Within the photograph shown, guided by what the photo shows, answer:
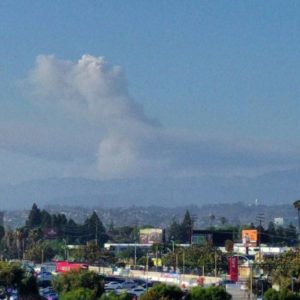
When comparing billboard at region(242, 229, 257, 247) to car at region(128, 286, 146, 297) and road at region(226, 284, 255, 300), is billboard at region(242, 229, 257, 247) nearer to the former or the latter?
road at region(226, 284, 255, 300)

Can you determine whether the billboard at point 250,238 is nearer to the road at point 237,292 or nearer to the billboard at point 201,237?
the billboard at point 201,237

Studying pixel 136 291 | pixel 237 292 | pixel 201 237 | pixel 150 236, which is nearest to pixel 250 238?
pixel 201 237

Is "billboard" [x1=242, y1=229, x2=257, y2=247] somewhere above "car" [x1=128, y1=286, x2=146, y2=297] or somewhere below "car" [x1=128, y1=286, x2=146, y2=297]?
above

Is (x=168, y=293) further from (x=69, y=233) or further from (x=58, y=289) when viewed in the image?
(x=69, y=233)

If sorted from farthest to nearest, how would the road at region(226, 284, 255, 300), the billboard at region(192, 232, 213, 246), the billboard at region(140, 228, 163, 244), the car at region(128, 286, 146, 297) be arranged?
1. the billboard at region(140, 228, 163, 244)
2. the billboard at region(192, 232, 213, 246)
3. the road at region(226, 284, 255, 300)
4. the car at region(128, 286, 146, 297)

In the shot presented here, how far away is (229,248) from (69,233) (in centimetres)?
7011

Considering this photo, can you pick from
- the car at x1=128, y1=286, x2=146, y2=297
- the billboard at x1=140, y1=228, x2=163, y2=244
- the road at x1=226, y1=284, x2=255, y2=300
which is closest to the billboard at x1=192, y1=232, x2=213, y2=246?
the billboard at x1=140, y1=228, x2=163, y2=244

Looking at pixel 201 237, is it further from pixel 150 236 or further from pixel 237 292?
pixel 237 292

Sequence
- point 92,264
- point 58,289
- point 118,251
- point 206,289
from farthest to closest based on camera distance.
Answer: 1. point 118,251
2. point 92,264
3. point 58,289
4. point 206,289

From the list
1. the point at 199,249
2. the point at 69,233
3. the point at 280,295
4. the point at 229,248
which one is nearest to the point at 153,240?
the point at 69,233

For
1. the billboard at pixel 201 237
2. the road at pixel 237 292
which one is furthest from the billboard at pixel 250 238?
the road at pixel 237 292

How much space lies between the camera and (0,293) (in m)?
67.3

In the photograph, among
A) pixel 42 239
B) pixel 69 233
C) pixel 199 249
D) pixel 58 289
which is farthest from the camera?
pixel 69 233

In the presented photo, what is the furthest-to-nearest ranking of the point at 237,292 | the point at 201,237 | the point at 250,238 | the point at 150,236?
1. the point at 150,236
2. the point at 201,237
3. the point at 250,238
4. the point at 237,292
